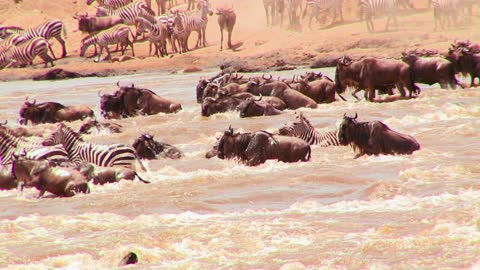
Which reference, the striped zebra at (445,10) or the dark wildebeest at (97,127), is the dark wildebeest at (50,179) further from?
the striped zebra at (445,10)

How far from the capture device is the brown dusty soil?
30984 mm

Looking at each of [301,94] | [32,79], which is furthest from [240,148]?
[32,79]

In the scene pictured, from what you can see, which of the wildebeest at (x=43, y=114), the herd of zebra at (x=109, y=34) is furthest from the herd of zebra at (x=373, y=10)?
the wildebeest at (x=43, y=114)

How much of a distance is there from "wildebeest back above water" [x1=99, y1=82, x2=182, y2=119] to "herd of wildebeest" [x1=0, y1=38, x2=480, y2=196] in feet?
0.06

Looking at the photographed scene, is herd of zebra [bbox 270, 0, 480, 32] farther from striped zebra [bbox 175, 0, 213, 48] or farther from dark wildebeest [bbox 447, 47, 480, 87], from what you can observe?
dark wildebeest [bbox 447, 47, 480, 87]

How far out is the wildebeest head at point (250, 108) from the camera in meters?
16.9

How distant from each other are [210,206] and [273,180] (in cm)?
140

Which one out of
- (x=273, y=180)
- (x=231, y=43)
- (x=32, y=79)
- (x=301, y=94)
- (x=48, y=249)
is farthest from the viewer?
(x=231, y=43)

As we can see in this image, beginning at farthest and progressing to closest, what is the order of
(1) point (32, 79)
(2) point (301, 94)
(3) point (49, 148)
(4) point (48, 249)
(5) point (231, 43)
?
(5) point (231, 43) < (1) point (32, 79) < (2) point (301, 94) < (3) point (49, 148) < (4) point (48, 249)

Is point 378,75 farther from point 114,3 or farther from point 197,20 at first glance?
point 114,3

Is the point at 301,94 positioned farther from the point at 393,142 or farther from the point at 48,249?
the point at 48,249

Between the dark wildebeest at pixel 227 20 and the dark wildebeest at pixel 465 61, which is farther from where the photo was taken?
the dark wildebeest at pixel 227 20

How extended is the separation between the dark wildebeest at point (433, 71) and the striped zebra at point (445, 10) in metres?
12.9

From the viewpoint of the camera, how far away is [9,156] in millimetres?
12320
